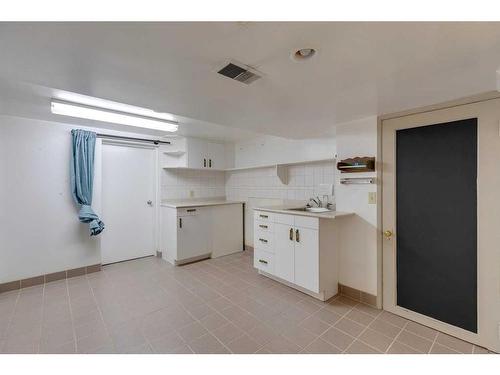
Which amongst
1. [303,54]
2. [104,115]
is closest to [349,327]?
[303,54]

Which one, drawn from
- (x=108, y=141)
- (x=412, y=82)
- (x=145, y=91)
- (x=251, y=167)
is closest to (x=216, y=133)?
(x=251, y=167)

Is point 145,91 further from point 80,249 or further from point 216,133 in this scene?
point 80,249

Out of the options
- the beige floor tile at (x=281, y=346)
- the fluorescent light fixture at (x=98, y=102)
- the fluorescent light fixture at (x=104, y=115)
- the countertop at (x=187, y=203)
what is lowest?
the beige floor tile at (x=281, y=346)

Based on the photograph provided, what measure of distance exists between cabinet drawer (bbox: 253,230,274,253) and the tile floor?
420mm

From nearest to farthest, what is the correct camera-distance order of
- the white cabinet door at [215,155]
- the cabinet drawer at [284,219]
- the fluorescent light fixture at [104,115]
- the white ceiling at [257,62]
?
the white ceiling at [257,62] → the fluorescent light fixture at [104,115] → the cabinet drawer at [284,219] → the white cabinet door at [215,155]

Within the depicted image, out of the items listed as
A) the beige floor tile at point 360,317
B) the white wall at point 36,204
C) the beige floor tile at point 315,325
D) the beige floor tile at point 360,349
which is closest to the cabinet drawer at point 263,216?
the beige floor tile at point 315,325

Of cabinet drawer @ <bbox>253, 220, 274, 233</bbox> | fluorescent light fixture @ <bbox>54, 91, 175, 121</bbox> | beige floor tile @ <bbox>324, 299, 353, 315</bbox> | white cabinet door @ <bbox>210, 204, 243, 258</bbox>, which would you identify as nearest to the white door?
white cabinet door @ <bbox>210, 204, 243, 258</bbox>

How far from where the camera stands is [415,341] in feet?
5.94

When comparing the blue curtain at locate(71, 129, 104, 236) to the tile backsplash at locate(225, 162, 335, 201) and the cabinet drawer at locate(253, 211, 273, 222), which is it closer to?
the cabinet drawer at locate(253, 211, 273, 222)

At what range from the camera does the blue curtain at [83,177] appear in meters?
3.05

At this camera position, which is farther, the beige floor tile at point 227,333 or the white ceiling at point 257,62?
the beige floor tile at point 227,333

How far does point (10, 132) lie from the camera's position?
2.72 metres

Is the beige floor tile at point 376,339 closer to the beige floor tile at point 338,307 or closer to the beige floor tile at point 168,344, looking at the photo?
the beige floor tile at point 338,307

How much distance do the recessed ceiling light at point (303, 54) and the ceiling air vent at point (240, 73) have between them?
26cm
